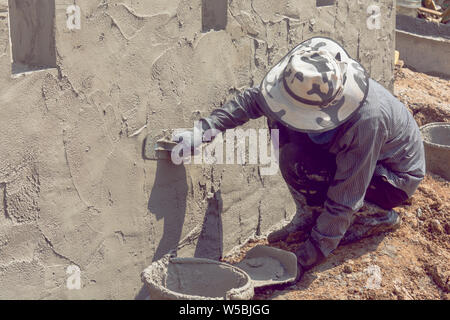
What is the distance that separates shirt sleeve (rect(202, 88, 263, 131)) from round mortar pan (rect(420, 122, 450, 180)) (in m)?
2.00

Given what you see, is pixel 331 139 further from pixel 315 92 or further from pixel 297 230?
pixel 297 230

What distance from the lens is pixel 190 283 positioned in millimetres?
3078

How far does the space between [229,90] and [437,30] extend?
489 centimetres

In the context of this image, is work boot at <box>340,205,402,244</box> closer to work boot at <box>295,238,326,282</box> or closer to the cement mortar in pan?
work boot at <box>295,238,326,282</box>

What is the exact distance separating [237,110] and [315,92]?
48 centimetres

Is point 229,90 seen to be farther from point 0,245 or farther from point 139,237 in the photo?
point 0,245

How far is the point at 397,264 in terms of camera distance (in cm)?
352

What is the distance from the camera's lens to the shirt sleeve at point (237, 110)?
3.23 m

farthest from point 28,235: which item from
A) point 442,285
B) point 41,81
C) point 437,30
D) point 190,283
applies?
point 437,30

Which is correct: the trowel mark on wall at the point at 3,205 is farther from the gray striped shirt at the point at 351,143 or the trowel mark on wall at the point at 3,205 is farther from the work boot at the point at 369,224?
the work boot at the point at 369,224

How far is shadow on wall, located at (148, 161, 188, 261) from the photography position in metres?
3.16

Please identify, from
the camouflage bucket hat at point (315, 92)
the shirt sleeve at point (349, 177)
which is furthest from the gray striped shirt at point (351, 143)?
the camouflage bucket hat at point (315, 92)

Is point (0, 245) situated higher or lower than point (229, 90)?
lower

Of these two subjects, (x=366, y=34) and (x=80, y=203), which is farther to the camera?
(x=366, y=34)
